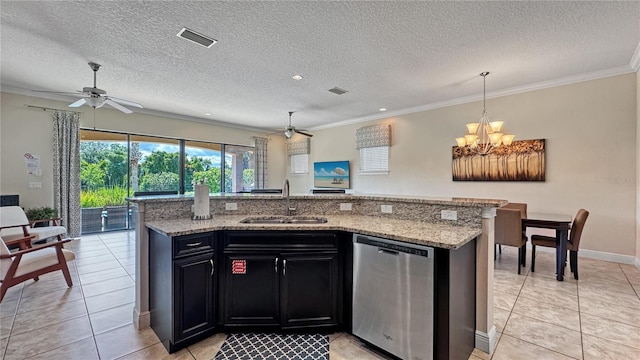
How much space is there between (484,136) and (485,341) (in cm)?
393

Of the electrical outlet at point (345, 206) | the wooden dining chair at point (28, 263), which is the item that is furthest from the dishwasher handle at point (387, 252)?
the wooden dining chair at point (28, 263)

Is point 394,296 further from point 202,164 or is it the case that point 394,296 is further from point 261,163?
point 261,163

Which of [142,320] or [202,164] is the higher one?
[202,164]

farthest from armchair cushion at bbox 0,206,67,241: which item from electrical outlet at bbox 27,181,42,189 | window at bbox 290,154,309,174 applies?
window at bbox 290,154,309,174

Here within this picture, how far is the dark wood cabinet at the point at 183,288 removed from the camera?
6.34 feet

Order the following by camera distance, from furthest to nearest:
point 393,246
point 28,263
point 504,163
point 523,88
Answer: point 504,163 < point 523,88 < point 28,263 < point 393,246

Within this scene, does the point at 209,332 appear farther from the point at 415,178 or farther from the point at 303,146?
the point at 303,146

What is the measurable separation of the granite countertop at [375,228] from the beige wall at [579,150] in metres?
3.48

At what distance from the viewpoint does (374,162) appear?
6652 millimetres

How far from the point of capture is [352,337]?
2170 mm

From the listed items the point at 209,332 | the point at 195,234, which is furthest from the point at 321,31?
the point at 209,332

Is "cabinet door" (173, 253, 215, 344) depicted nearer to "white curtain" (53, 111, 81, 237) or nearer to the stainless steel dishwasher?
→ the stainless steel dishwasher

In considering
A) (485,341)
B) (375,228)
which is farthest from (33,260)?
(485,341)

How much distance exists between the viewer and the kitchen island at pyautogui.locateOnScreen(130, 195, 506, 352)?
1.95 m
